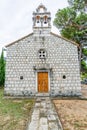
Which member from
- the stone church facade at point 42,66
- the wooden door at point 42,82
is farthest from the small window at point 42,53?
the wooden door at point 42,82

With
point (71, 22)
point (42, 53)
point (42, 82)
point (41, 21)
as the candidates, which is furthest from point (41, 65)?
point (71, 22)

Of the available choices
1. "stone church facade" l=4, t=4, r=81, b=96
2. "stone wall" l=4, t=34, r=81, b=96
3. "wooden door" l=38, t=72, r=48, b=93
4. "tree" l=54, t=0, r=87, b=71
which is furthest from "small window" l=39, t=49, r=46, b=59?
"tree" l=54, t=0, r=87, b=71

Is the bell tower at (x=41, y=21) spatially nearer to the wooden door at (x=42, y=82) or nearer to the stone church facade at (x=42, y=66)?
the stone church facade at (x=42, y=66)

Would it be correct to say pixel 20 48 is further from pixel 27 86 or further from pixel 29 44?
pixel 27 86

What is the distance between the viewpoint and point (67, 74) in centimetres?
1518

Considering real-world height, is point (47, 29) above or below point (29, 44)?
above

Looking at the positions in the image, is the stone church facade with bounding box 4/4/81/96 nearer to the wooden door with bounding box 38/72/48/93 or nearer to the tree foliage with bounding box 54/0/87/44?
the wooden door with bounding box 38/72/48/93

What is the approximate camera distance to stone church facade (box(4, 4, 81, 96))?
1507 cm

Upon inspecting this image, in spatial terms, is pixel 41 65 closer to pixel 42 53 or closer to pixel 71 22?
pixel 42 53

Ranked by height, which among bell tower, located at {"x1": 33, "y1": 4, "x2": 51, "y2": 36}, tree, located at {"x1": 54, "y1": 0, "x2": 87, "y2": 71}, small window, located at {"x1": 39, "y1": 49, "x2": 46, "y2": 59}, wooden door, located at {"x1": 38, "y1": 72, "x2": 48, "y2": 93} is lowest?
wooden door, located at {"x1": 38, "y1": 72, "x2": 48, "y2": 93}

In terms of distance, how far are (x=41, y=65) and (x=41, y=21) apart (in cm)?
427

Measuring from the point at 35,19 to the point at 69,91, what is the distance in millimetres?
7344

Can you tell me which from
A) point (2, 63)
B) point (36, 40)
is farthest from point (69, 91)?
point (2, 63)

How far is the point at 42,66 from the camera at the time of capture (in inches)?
610
